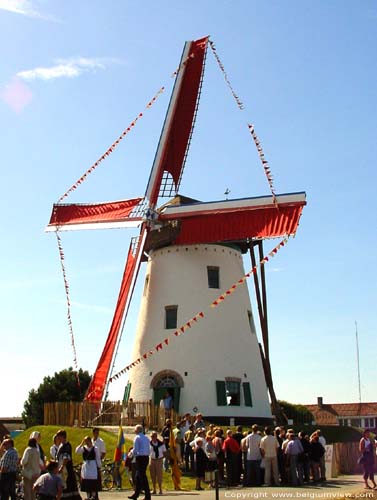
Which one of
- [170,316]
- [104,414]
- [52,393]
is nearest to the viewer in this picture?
[104,414]

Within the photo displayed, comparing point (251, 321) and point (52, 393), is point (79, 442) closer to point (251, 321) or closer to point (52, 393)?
point (251, 321)

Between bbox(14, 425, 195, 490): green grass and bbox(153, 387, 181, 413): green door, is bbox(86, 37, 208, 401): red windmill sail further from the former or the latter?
bbox(14, 425, 195, 490): green grass

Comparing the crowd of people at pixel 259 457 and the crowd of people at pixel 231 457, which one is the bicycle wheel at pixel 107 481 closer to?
the crowd of people at pixel 231 457

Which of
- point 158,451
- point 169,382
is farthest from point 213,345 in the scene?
point 158,451

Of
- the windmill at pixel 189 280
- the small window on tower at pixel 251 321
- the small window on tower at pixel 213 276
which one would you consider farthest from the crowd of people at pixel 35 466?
the small window on tower at pixel 251 321

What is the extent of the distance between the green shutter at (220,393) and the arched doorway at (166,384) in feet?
5.53

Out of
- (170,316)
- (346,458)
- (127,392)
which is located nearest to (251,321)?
(170,316)

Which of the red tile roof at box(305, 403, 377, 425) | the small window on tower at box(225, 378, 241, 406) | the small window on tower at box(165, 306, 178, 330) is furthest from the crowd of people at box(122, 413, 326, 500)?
the red tile roof at box(305, 403, 377, 425)

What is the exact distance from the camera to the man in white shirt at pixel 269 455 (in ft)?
65.7

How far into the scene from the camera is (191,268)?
35594mm

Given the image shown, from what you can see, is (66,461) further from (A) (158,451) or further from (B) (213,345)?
(B) (213,345)

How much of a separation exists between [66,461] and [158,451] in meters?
5.85

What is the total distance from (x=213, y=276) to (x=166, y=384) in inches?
232

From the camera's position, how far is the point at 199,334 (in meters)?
34.4
